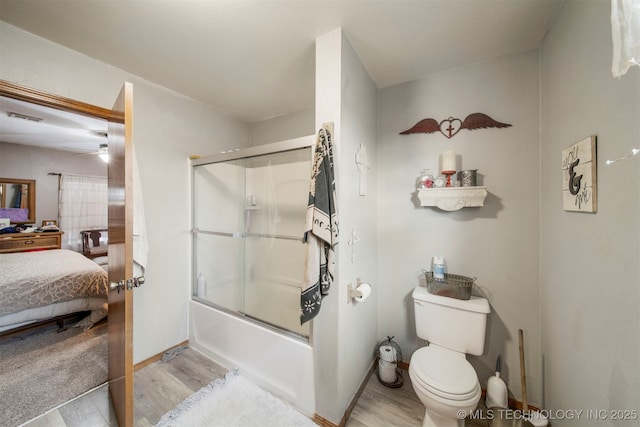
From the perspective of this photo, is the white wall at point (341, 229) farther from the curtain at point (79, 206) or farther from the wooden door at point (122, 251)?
the curtain at point (79, 206)

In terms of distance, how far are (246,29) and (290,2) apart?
341 millimetres

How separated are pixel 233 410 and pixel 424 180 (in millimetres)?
2073

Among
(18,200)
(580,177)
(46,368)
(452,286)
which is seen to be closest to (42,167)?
(18,200)

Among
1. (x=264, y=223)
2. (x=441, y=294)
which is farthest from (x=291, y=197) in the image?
(x=441, y=294)

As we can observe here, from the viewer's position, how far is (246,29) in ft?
4.41

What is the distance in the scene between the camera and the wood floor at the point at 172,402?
142 cm

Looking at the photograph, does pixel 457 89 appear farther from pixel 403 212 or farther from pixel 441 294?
pixel 441 294

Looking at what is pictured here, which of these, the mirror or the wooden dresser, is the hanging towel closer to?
the wooden dresser

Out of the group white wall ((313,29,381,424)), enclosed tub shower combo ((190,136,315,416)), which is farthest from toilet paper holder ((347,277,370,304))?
enclosed tub shower combo ((190,136,315,416))

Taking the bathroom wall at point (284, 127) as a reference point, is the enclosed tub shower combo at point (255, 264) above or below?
below

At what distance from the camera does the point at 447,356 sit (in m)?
1.45

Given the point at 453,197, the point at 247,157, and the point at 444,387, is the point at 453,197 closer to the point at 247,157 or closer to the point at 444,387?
the point at 444,387

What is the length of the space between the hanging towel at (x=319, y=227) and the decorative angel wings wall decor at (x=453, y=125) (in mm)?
954

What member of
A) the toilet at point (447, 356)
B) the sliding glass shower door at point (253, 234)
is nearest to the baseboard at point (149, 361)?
the sliding glass shower door at point (253, 234)
